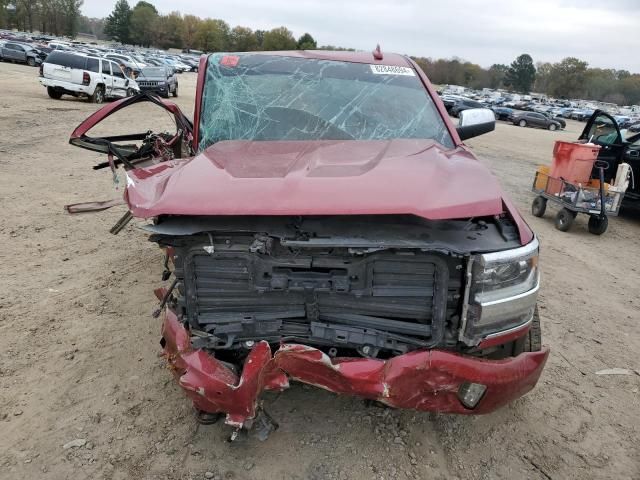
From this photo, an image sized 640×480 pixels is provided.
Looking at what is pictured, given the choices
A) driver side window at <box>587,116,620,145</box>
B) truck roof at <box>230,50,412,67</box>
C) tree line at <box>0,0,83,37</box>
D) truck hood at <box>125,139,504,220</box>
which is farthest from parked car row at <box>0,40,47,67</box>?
tree line at <box>0,0,83,37</box>

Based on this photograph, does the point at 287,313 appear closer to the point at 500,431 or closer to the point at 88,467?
the point at 88,467

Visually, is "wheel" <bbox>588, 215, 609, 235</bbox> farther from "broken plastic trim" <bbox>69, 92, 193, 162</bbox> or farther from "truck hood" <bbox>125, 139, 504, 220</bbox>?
"broken plastic trim" <bbox>69, 92, 193, 162</bbox>

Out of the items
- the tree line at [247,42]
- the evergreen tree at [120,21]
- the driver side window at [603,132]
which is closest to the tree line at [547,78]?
the tree line at [247,42]

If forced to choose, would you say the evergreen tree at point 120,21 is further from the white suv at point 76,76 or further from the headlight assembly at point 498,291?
the headlight assembly at point 498,291

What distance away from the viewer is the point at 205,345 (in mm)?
2508

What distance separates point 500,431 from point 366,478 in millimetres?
930

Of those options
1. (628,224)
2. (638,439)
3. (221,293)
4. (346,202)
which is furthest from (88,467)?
(628,224)

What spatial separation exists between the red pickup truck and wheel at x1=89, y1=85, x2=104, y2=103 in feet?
62.0

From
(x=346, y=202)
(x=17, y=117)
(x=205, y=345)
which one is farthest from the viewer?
(x=17, y=117)

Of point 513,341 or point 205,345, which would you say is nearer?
point 205,345

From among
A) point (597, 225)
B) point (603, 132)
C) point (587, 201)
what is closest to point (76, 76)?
point (603, 132)

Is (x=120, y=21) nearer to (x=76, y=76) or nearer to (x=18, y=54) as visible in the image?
(x=18, y=54)

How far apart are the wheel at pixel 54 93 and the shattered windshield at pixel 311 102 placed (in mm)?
17309

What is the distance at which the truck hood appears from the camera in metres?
2.27
